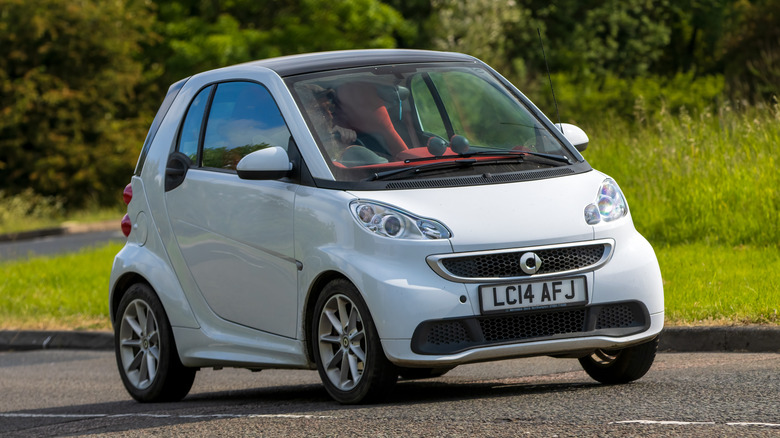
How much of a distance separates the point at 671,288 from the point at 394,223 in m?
4.53

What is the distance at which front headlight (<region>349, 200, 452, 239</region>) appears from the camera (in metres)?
5.87

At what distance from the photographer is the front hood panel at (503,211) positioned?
588 centimetres

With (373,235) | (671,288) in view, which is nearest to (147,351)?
(373,235)

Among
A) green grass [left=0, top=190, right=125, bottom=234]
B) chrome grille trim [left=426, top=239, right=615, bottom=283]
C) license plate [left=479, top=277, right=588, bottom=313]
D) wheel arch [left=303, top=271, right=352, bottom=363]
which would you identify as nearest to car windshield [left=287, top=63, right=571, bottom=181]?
wheel arch [left=303, top=271, right=352, bottom=363]

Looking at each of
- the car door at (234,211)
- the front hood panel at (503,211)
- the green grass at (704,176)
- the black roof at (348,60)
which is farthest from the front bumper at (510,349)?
the green grass at (704,176)

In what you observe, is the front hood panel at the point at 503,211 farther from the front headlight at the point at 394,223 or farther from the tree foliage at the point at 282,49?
the tree foliage at the point at 282,49

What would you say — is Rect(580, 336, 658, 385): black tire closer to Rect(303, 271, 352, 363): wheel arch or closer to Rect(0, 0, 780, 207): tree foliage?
Rect(303, 271, 352, 363): wheel arch

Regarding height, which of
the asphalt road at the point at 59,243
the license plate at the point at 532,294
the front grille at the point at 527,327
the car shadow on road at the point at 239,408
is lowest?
the asphalt road at the point at 59,243

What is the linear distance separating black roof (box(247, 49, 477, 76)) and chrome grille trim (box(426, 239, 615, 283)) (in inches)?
62.8

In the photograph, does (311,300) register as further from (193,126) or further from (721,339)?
(721,339)

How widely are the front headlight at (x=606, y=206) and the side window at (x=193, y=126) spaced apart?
2432 mm

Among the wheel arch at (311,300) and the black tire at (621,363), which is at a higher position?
the wheel arch at (311,300)

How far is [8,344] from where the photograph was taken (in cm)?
1299

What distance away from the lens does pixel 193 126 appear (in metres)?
7.63
